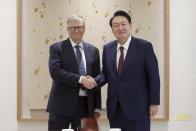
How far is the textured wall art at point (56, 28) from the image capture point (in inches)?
136

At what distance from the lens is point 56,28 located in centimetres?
346

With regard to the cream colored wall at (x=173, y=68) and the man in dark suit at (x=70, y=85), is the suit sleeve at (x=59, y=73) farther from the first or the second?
the cream colored wall at (x=173, y=68)

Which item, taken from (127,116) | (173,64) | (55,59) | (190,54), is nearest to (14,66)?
(55,59)

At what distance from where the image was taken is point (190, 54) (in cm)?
352

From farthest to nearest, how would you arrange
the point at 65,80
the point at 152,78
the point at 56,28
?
the point at 56,28 → the point at 65,80 → the point at 152,78

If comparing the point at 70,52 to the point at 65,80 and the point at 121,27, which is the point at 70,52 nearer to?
the point at 65,80

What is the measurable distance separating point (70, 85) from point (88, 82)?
195 millimetres

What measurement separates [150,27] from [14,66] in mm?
1757

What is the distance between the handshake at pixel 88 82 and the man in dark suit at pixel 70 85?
0.9 inches

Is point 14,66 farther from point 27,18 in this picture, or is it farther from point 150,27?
point 150,27

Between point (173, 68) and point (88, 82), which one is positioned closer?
point (88, 82)

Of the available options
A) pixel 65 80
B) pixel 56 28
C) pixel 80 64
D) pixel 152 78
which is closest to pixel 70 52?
pixel 80 64

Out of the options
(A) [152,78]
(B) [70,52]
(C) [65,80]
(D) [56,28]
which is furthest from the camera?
(D) [56,28]

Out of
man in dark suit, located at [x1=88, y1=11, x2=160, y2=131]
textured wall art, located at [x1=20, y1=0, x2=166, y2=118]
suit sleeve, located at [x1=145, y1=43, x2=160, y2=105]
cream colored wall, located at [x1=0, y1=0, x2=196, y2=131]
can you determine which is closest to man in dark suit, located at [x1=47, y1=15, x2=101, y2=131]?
man in dark suit, located at [x1=88, y1=11, x2=160, y2=131]
